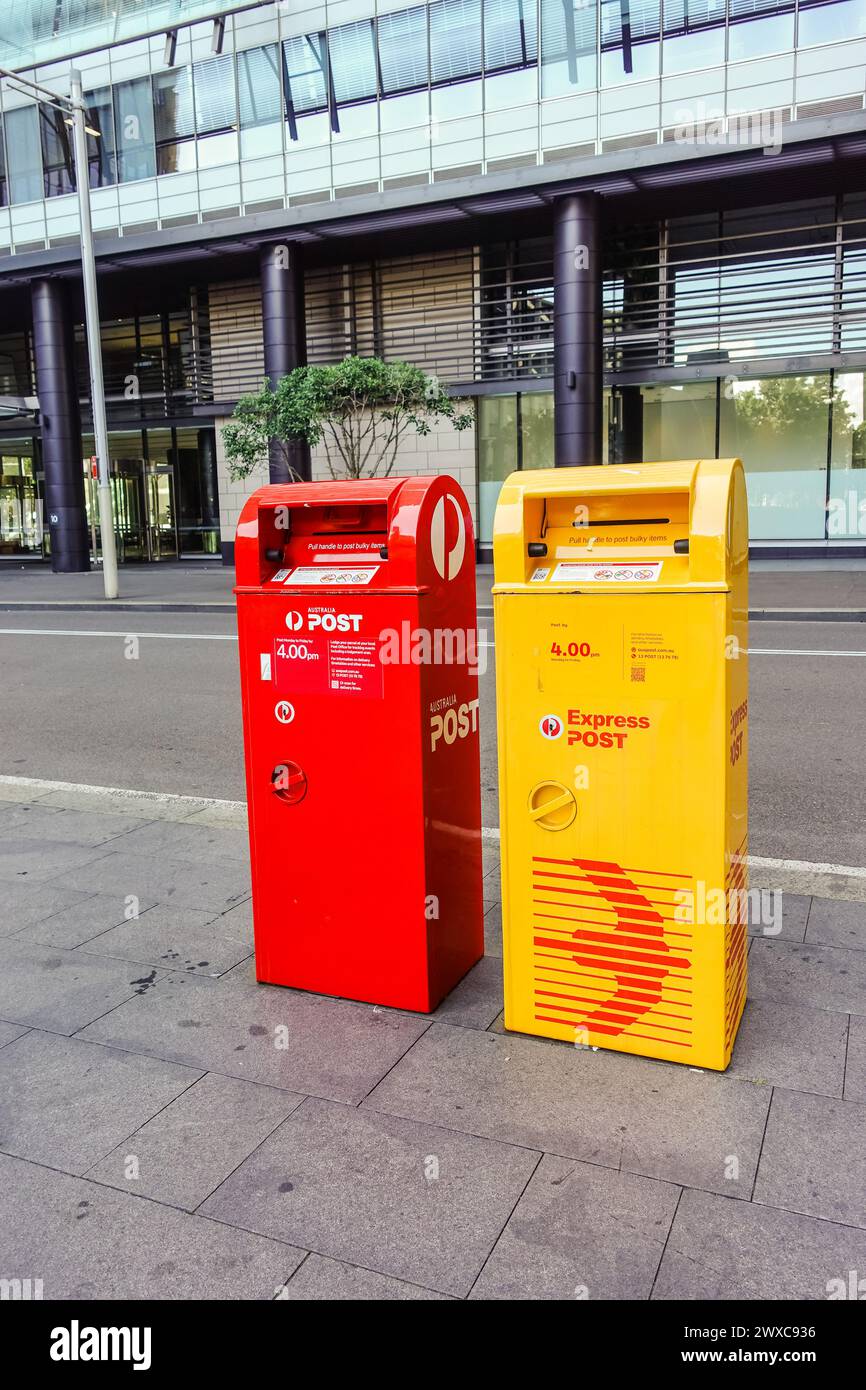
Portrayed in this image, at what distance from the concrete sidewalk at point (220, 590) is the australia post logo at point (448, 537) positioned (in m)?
11.3

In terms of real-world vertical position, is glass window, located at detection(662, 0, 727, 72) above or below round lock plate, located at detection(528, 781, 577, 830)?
above

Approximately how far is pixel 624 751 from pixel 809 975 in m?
1.31

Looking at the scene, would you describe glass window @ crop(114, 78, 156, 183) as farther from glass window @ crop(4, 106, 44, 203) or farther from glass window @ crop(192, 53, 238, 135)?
glass window @ crop(4, 106, 44, 203)

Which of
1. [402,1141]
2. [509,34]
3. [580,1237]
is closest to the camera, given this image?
[580,1237]

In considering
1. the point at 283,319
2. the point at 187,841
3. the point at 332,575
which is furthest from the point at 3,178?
the point at 332,575

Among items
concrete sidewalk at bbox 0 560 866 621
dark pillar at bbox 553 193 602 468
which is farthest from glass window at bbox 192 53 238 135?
concrete sidewalk at bbox 0 560 866 621

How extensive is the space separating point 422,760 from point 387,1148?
115 centimetres

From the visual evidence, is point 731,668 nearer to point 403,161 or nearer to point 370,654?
point 370,654

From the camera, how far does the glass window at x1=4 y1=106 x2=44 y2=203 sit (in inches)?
1085

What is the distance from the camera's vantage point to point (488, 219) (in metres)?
21.8

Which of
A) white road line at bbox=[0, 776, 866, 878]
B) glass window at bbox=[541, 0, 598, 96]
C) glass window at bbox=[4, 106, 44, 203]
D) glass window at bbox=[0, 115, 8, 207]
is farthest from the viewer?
glass window at bbox=[0, 115, 8, 207]

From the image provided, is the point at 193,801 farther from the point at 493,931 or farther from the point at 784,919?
the point at 784,919

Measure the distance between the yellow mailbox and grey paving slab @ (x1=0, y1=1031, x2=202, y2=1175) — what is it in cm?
116
